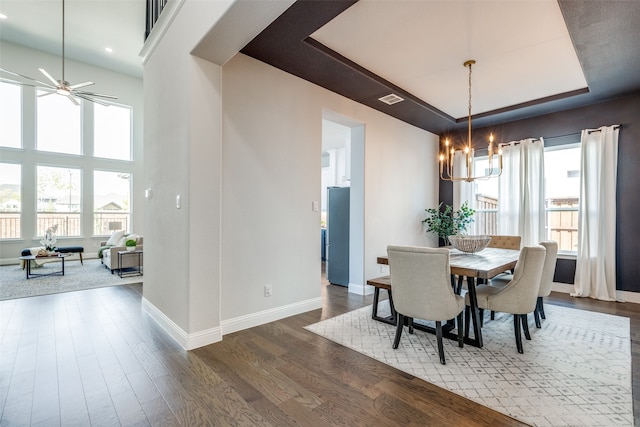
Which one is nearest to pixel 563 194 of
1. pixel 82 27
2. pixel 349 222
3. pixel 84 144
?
pixel 349 222

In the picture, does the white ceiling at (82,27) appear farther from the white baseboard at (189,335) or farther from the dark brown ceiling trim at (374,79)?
the white baseboard at (189,335)

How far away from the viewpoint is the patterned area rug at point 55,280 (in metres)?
4.31

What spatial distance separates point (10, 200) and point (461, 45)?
9549mm

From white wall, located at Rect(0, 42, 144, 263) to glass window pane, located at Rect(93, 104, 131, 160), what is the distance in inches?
6.1

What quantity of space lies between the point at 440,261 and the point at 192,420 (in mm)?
1846

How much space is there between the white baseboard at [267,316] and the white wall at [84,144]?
15.8 feet

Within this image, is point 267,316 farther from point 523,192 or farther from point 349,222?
point 523,192

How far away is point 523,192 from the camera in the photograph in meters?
4.84

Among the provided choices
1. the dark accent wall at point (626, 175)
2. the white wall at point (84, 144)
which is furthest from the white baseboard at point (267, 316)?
the white wall at point (84, 144)

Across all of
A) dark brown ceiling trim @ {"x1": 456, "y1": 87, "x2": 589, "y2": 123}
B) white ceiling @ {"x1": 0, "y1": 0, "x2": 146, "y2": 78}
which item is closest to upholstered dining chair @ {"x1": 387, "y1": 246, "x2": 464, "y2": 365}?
dark brown ceiling trim @ {"x1": 456, "y1": 87, "x2": 589, "y2": 123}

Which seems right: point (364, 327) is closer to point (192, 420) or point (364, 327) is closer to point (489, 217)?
point (192, 420)

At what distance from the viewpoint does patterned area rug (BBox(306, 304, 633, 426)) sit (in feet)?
5.65

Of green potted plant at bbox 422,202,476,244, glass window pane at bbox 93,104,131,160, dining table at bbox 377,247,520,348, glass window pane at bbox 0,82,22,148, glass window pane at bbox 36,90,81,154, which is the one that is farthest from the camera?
glass window pane at bbox 93,104,131,160

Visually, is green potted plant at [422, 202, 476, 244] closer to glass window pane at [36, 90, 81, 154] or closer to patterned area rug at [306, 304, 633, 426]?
patterned area rug at [306, 304, 633, 426]
